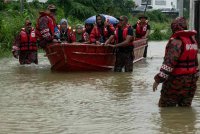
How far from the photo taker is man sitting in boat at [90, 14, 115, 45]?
1667 centimetres

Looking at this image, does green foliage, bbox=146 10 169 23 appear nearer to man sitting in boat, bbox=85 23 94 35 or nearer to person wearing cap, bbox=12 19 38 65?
man sitting in boat, bbox=85 23 94 35

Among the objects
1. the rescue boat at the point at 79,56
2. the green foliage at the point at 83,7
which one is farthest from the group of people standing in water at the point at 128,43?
the green foliage at the point at 83,7

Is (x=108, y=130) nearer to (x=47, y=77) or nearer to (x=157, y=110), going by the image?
(x=157, y=110)

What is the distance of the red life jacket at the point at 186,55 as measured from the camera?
9.20 m

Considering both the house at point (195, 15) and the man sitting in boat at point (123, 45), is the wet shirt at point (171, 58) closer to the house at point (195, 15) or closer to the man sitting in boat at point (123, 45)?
the man sitting in boat at point (123, 45)

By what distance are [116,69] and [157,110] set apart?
675 centimetres

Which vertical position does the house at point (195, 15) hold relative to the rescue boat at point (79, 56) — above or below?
above

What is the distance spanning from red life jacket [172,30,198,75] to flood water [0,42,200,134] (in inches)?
25.2

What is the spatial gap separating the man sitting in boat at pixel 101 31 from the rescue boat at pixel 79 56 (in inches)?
24.8

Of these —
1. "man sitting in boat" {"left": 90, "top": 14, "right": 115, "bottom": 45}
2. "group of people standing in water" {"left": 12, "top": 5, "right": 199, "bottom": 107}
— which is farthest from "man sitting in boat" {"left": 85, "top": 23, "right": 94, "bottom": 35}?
"man sitting in boat" {"left": 90, "top": 14, "right": 115, "bottom": 45}

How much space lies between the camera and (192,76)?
9430 millimetres

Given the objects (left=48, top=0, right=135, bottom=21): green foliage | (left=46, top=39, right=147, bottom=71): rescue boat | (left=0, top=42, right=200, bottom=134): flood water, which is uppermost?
(left=48, top=0, right=135, bottom=21): green foliage

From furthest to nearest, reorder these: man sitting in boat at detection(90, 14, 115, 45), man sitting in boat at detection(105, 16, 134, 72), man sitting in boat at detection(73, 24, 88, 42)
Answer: man sitting in boat at detection(73, 24, 88, 42) < man sitting in boat at detection(90, 14, 115, 45) < man sitting in boat at detection(105, 16, 134, 72)

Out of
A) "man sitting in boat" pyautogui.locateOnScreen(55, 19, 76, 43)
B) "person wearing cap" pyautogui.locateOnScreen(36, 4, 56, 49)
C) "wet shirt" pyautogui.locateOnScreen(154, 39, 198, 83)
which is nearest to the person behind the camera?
"wet shirt" pyautogui.locateOnScreen(154, 39, 198, 83)
